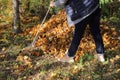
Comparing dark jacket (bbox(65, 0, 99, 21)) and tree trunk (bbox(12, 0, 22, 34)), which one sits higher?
dark jacket (bbox(65, 0, 99, 21))

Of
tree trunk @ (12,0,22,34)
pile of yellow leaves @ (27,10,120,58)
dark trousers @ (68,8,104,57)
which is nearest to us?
dark trousers @ (68,8,104,57)

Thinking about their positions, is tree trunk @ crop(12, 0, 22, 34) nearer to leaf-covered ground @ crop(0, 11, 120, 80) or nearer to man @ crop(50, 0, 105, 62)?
leaf-covered ground @ crop(0, 11, 120, 80)

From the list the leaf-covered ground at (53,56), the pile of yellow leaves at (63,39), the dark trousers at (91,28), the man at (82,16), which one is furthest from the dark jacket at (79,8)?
the pile of yellow leaves at (63,39)

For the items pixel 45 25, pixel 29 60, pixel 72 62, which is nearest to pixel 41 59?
pixel 29 60

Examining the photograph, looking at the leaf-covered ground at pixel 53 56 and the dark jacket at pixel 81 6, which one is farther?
the leaf-covered ground at pixel 53 56

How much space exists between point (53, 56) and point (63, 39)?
73 cm

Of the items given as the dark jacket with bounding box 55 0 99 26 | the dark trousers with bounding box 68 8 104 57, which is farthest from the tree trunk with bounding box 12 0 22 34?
the dark jacket with bounding box 55 0 99 26

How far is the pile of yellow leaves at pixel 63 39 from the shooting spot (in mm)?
7285

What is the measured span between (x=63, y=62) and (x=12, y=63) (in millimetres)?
1204

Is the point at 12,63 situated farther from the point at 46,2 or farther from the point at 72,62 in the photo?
the point at 46,2

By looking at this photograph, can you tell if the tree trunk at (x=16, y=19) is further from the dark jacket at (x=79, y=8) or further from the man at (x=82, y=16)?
the dark jacket at (x=79, y=8)

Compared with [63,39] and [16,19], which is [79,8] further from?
[16,19]

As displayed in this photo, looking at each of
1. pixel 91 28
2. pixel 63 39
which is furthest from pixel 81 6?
pixel 63 39

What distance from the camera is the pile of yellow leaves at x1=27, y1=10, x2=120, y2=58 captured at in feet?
23.9
